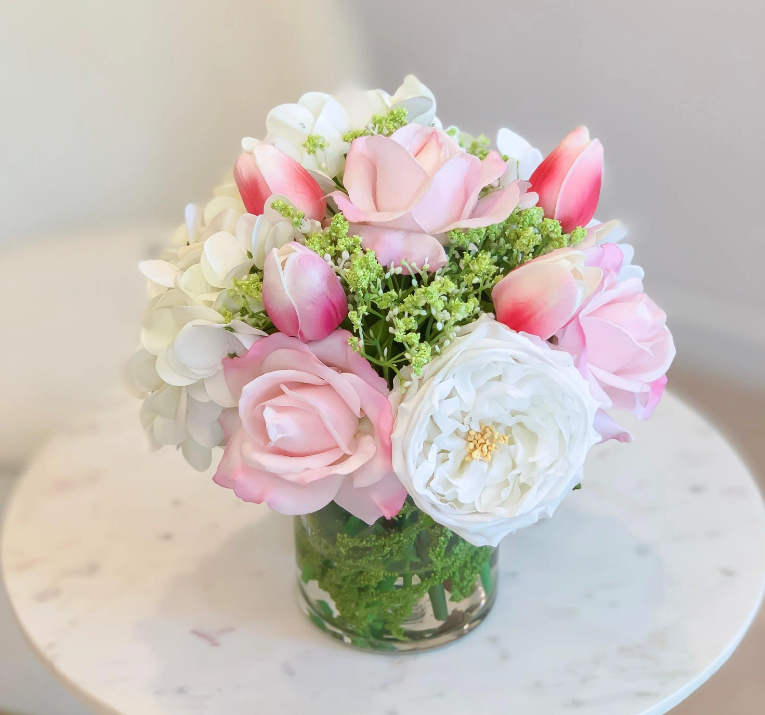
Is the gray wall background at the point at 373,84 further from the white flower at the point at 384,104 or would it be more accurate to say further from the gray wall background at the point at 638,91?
the white flower at the point at 384,104

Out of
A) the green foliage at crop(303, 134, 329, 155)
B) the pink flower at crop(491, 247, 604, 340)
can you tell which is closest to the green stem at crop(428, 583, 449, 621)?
the pink flower at crop(491, 247, 604, 340)

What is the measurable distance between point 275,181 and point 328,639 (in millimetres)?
406

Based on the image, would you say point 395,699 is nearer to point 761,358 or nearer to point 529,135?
point 529,135

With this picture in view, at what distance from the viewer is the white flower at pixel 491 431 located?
52 cm

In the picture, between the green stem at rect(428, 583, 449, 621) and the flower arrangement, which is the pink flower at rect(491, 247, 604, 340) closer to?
the flower arrangement

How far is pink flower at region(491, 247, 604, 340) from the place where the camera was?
0.53 metres

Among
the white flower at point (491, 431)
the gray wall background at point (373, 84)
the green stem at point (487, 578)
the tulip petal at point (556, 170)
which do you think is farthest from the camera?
the gray wall background at point (373, 84)

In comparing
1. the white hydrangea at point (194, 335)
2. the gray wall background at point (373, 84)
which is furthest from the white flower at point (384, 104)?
the gray wall background at point (373, 84)

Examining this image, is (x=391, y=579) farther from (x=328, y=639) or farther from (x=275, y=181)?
(x=275, y=181)

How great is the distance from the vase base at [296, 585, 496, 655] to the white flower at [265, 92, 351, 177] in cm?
38

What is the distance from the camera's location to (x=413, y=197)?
1.85ft

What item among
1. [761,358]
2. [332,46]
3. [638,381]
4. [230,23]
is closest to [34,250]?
[230,23]

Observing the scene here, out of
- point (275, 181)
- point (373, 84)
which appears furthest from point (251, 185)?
point (373, 84)

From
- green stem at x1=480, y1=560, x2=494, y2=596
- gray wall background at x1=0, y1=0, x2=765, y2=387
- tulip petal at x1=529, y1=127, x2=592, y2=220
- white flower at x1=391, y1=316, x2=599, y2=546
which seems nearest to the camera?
white flower at x1=391, y1=316, x2=599, y2=546
